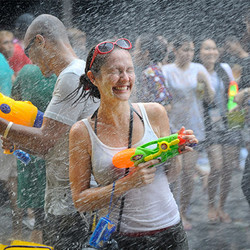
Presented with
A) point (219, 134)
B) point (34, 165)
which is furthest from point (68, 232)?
point (219, 134)

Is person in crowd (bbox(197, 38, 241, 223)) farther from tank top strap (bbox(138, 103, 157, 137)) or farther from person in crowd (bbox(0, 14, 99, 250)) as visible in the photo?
tank top strap (bbox(138, 103, 157, 137))

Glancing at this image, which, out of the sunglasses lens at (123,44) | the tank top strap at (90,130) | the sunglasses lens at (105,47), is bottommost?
the tank top strap at (90,130)

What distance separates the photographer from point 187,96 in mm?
4984

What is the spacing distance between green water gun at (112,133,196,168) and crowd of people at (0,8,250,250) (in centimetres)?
3

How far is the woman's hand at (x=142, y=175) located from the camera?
7.73ft

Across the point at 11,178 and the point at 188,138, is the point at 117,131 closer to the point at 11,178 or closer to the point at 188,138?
the point at 188,138

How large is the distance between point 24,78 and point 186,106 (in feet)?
5.41

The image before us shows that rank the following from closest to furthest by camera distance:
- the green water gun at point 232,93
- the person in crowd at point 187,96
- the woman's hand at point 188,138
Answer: the woman's hand at point 188,138, the person in crowd at point 187,96, the green water gun at point 232,93

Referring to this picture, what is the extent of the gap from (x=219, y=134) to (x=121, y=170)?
115 inches

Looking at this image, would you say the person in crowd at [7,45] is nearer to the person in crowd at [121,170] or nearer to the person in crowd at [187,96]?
the person in crowd at [187,96]

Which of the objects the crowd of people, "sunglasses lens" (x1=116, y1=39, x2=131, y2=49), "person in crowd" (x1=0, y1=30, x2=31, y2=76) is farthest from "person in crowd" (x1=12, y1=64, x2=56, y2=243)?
"person in crowd" (x1=0, y1=30, x2=31, y2=76)

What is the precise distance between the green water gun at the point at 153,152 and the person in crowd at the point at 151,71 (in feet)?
7.24

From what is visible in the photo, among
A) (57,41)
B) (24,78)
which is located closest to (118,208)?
(57,41)

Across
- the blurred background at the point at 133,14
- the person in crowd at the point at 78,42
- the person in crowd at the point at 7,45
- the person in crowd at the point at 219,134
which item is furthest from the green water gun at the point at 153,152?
the blurred background at the point at 133,14
